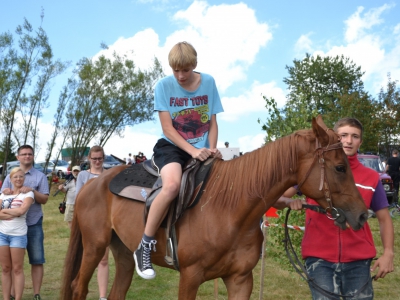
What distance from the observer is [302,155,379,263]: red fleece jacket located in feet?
11.6

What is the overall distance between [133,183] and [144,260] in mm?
883

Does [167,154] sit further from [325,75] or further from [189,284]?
[325,75]

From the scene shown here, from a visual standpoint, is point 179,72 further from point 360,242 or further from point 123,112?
point 123,112

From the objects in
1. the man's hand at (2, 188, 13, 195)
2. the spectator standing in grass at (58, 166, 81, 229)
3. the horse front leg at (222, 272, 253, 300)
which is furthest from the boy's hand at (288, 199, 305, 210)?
the spectator standing in grass at (58, 166, 81, 229)

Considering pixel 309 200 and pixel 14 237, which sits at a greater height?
pixel 309 200

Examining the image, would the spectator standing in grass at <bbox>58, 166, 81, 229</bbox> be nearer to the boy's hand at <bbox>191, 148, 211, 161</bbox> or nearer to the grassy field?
the grassy field

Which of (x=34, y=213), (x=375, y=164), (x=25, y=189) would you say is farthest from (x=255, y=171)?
(x=375, y=164)

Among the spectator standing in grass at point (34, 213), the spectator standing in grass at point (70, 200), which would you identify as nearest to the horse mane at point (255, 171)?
the spectator standing in grass at point (34, 213)

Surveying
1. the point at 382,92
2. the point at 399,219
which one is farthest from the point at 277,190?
the point at 382,92

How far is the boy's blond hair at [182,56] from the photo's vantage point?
4.02m

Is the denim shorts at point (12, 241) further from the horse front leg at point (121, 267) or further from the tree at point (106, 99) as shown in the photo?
the tree at point (106, 99)

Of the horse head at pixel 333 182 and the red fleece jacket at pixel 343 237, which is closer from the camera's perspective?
the horse head at pixel 333 182

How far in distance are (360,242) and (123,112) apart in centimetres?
3418

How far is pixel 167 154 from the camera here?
4.18m
